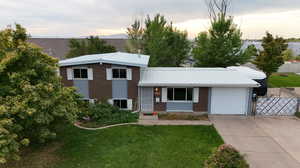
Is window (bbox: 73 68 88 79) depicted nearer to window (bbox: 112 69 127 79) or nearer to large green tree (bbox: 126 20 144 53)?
window (bbox: 112 69 127 79)

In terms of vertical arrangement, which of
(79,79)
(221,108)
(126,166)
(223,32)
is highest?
(223,32)

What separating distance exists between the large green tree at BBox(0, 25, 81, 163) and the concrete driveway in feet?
28.1

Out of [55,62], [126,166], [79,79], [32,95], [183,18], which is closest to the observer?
[32,95]

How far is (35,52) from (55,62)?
46.5 inches

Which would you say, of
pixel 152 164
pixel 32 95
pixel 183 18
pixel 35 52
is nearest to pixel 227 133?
pixel 152 164

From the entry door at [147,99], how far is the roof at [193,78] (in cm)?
71

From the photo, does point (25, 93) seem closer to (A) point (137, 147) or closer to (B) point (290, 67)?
(A) point (137, 147)

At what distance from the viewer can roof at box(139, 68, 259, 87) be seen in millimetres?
12898

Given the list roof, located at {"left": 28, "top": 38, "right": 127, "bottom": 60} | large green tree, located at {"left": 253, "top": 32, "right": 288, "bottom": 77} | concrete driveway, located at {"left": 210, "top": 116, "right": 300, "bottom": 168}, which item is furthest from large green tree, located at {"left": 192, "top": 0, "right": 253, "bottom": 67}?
roof, located at {"left": 28, "top": 38, "right": 127, "bottom": 60}

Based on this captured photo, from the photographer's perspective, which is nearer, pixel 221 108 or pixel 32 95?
pixel 32 95

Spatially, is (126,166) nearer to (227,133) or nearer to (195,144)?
(195,144)

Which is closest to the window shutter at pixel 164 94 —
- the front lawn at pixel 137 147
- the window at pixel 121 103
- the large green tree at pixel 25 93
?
the front lawn at pixel 137 147

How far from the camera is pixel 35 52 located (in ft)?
25.7

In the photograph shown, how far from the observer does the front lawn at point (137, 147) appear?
7.76 m
